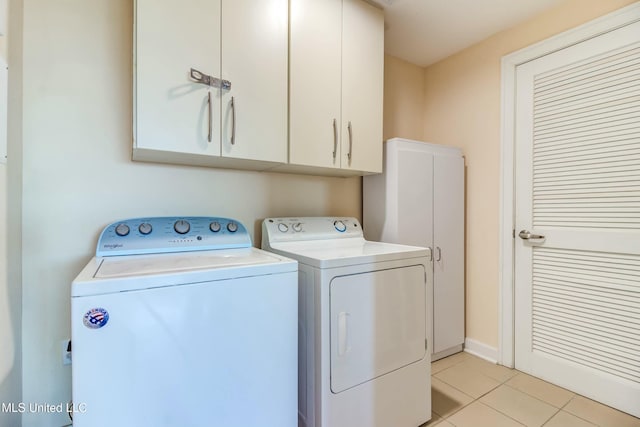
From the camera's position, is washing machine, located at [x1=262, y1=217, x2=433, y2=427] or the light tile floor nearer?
washing machine, located at [x1=262, y1=217, x2=433, y2=427]

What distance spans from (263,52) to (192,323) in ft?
4.15

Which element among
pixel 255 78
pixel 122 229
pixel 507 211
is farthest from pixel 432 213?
pixel 122 229

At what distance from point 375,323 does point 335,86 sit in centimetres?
130

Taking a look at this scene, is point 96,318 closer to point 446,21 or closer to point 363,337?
point 363,337

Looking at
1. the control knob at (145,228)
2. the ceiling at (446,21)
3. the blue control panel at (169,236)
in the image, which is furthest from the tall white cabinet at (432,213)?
the control knob at (145,228)

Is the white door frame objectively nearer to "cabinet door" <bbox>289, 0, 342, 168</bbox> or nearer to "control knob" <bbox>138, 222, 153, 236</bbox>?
"cabinet door" <bbox>289, 0, 342, 168</bbox>

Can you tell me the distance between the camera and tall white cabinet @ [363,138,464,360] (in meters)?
2.07

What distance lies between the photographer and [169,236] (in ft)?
4.61

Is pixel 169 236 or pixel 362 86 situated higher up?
pixel 362 86

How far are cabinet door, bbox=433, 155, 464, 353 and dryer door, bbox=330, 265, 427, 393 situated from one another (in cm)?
74

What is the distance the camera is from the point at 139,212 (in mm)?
1506

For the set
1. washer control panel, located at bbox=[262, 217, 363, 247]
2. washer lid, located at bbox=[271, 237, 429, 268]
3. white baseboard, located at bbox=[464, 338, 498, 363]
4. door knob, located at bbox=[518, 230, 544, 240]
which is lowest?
white baseboard, located at bbox=[464, 338, 498, 363]

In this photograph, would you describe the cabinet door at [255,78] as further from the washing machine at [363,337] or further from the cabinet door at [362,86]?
the washing machine at [363,337]

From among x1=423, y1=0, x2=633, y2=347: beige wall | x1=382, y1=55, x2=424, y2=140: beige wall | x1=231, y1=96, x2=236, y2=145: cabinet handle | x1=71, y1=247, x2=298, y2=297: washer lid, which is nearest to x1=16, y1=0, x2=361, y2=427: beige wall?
x1=71, y1=247, x2=298, y2=297: washer lid
